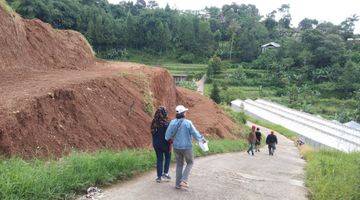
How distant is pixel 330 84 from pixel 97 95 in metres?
69.7

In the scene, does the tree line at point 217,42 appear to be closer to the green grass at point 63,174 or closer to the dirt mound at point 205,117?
the dirt mound at point 205,117

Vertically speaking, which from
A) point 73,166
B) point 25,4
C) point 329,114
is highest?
point 25,4

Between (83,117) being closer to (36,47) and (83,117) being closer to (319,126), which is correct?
(36,47)

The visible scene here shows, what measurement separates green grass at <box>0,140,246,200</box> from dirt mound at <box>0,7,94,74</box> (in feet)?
19.5

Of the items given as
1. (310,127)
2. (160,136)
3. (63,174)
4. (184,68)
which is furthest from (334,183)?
(184,68)

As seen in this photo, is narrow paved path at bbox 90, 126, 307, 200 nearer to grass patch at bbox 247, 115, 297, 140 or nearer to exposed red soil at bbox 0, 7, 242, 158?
exposed red soil at bbox 0, 7, 242, 158

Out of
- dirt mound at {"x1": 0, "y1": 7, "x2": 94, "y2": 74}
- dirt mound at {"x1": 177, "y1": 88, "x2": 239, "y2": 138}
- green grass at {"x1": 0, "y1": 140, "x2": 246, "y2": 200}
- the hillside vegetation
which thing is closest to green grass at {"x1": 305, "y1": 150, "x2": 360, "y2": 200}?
green grass at {"x1": 0, "y1": 140, "x2": 246, "y2": 200}

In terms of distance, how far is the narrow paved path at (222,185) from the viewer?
920 centimetres

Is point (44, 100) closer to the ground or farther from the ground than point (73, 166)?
farther from the ground

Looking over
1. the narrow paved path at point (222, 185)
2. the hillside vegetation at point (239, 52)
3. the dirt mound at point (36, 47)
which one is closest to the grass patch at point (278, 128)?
the hillside vegetation at point (239, 52)

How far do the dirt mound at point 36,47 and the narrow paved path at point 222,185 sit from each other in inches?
267

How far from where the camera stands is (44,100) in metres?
11.0

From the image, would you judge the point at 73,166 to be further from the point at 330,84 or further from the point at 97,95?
the point at 330,84

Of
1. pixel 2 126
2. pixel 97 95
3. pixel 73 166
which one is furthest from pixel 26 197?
pixel 97 95
